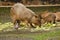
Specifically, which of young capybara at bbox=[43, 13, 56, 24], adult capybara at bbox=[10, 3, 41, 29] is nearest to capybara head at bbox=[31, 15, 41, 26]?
adult capybara at bbox=[10, 3, 41, 29]

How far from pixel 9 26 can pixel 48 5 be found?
3.57 metres

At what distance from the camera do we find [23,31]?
8562mm

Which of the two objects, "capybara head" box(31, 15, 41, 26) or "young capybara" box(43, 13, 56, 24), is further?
"young capybara" box(43, 13, 56, 24)

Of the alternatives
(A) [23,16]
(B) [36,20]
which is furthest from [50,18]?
(A) [23,16]

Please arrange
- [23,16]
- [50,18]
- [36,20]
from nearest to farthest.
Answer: [36,20]
[23,16]
[50,18]

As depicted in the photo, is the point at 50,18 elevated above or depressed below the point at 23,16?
below

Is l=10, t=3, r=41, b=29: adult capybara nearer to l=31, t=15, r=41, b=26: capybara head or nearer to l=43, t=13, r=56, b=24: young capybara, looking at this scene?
l=31, t=15, r=41, b=26: capybara head

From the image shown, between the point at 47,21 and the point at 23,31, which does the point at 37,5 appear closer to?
the point at 47,21

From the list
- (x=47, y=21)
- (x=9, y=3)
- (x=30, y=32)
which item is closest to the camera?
(x=30, y=32)

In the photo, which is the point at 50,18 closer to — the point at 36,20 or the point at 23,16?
the point at 36,20

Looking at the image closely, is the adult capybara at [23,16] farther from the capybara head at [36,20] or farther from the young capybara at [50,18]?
the young capybara at [50,18]

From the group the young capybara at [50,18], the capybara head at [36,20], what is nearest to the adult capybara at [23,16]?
the capybara head at [36,20]

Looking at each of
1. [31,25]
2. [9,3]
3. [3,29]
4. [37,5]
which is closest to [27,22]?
[31,25]

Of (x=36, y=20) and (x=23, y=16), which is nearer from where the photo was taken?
(x=36, y=20)
